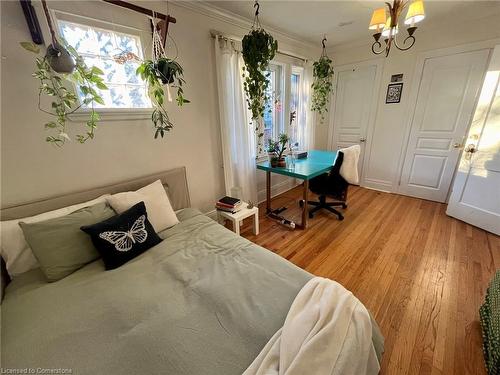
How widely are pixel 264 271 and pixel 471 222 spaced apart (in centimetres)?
299

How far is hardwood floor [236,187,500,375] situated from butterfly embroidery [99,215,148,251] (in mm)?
1333

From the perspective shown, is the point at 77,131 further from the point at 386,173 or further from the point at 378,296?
the point at 386,173

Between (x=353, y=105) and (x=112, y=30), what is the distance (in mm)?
3648

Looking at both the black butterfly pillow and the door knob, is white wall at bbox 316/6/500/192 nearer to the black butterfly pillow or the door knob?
the door knob

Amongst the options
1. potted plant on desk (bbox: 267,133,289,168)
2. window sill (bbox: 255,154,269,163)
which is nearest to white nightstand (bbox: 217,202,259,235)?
potted plant on desk (bbox: 267,133,289,168)

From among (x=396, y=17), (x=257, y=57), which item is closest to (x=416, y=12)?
(x=396, y=17)

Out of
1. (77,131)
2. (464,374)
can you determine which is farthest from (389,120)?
(77,131)

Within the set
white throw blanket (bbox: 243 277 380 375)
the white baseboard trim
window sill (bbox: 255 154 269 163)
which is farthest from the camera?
the white baseboard trim

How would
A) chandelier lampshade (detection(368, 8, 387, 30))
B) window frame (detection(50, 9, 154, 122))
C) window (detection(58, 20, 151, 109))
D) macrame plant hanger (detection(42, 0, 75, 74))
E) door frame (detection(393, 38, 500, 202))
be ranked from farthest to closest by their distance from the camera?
door frame (detection(393, 38, 500, 202)) → chandelier lampshade (detection(368, 8, 387, 30)) → window (detection(58, 20, 151, 109)) → window frame (detection(50, 9, 154, 122)) → macrame plant hanger (detection(42, 0, 75, 74))

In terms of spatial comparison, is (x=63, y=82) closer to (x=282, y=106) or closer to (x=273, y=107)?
(x=273, y=107)

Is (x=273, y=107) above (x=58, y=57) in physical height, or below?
below

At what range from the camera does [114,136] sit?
1804 mm

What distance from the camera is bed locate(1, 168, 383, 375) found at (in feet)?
2.67

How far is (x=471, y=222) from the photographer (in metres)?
2.56
